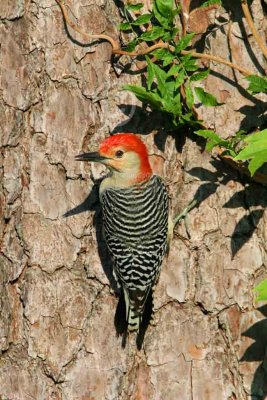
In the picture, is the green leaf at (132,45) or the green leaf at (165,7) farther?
the green leaf at (132,45)

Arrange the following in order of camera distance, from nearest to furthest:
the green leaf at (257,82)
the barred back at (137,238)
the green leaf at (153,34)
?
1. the green leaf at (257,82)
2. the green leaf at (153,34)
3. the barred back at (137,238)

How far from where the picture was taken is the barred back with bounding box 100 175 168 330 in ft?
15.0

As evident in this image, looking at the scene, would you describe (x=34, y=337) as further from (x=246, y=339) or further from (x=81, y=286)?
(x=246, y=339)

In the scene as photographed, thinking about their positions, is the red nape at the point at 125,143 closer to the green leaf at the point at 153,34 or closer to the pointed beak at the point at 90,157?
the pointed beak at the point at 90,157

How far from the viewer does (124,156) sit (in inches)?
187

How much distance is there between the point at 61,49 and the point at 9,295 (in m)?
1.43

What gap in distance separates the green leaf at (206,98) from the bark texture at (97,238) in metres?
0.20

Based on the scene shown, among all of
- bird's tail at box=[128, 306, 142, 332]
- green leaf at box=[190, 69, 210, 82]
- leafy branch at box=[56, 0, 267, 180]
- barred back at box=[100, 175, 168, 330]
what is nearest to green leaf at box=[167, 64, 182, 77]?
leafy branch at box=[56, 0, 267, 180]

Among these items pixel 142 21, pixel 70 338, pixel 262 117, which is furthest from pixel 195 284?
pixel 142 21

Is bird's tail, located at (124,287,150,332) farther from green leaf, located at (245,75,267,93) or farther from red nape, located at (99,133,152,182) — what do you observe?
green leaf, located at (245,75,267,93)

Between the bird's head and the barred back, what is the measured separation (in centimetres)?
10

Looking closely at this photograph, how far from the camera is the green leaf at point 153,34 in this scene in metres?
4.47

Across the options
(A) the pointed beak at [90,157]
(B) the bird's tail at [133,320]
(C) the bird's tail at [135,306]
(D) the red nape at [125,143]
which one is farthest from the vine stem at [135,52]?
(B) the bird's tail at [133,320]

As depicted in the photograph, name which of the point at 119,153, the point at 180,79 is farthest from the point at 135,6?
the point at 119,153
